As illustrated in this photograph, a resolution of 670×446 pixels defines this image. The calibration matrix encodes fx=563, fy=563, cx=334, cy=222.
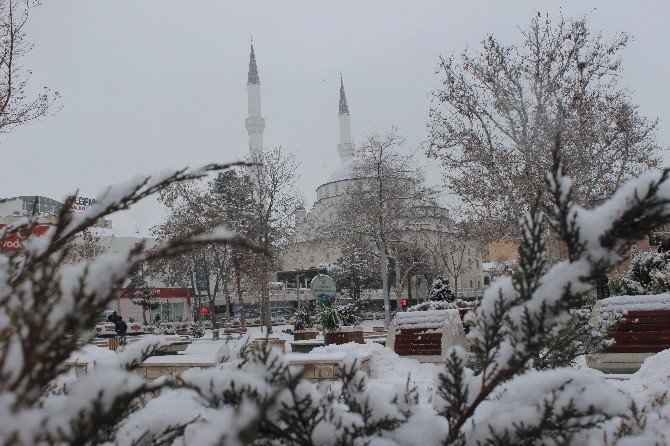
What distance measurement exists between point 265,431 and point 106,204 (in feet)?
2.44

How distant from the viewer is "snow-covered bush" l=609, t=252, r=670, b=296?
34.1 feet

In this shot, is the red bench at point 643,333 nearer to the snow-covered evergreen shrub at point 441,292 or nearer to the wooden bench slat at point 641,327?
the wooden bench slat at point 641,327

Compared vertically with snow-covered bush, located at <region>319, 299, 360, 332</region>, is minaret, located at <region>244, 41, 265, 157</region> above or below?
above

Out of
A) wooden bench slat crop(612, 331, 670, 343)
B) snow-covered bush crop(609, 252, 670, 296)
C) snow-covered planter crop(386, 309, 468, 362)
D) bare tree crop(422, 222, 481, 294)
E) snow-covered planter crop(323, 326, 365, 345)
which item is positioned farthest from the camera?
bare tree crop(422, 222, 481, 294)

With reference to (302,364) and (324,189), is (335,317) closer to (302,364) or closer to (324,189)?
(302,364)

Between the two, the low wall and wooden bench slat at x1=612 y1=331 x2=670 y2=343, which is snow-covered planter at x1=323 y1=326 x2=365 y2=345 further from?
wooden bench slat at x1=612 y1=331 x2=670 y2=343

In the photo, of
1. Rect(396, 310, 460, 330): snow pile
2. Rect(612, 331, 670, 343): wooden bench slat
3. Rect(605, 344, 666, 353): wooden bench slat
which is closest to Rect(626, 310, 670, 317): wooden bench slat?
Rect(612, 331, 670, 343): wooden bench slat

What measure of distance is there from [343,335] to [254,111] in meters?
54.9

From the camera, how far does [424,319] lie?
11.7 m

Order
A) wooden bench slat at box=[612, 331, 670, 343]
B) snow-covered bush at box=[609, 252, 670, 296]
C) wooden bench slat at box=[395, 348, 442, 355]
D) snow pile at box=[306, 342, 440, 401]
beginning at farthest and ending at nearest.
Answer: wooden bench slat at box=[395, 348, 442, 355]
snow-covered bush at box=[609, 252, 670, 296]
snow pile at box=[306, 342, 440, 401]
wooden bench slat at box=[612, 331, 670, 343]

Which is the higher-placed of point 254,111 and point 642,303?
point 254,111

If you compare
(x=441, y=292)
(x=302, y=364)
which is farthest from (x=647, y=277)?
(x=441, y=292)

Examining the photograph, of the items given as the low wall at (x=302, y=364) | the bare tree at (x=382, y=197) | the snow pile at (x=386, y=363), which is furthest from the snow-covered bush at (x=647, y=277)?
the bare tree at (x=382, y=197)

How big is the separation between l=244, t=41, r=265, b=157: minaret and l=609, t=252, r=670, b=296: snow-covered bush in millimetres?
54420
